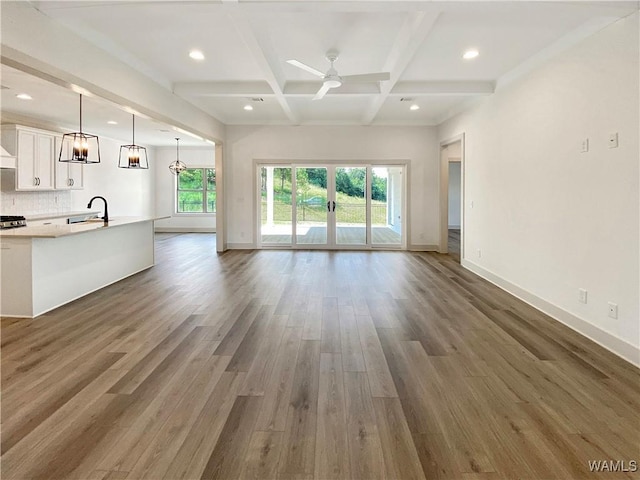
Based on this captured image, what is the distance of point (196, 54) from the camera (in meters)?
4.67

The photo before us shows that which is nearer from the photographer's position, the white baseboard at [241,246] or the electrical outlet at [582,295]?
the electrical outlet at [582,295]

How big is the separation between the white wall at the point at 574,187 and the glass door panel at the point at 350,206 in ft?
11.9

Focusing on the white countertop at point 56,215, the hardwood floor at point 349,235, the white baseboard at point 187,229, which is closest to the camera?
the white countertop at point 56,215

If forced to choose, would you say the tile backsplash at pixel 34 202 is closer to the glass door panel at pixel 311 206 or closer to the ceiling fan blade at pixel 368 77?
the glass door panel at pixel 311 206

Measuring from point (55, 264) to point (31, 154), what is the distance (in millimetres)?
4501

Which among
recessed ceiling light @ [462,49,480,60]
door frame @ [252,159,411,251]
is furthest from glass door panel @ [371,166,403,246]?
recessed ceiling light @ [462,49,480,60]

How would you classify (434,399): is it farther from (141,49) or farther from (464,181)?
(464,181)

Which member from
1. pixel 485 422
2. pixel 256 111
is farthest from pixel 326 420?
pixel 256 111

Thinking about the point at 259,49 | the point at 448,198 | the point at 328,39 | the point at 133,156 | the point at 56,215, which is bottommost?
the point at 56,215

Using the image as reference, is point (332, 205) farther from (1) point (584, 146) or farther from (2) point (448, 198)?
(1) point (584, 146)

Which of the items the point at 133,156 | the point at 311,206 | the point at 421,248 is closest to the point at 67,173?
the point at 133,156

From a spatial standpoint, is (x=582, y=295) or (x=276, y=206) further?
(x=276, y=206)

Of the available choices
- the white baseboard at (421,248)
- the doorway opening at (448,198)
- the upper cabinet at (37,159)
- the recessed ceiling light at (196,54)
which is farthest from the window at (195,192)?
the recessed ceiling light at (196,54)

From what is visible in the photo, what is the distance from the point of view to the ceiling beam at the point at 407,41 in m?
3.49
